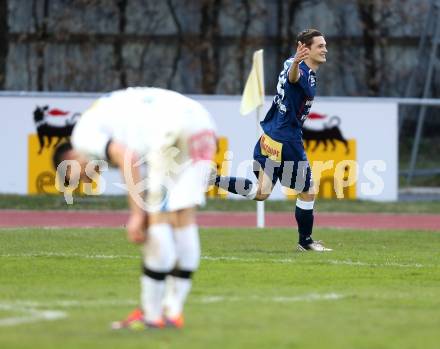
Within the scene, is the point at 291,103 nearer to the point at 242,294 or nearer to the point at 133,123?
the point at 242,294

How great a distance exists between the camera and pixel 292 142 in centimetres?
1313

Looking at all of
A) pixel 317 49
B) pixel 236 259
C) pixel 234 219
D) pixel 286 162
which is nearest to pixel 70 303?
pixel 236 259

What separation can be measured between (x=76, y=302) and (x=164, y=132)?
5.58 ft

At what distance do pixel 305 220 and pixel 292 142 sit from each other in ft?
2.72

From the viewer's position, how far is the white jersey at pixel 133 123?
737 cm

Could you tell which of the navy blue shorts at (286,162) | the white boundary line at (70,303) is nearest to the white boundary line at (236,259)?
the navy blue shorts at (286,162)

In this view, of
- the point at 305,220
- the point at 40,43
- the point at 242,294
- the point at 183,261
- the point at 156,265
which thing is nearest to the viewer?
the point at 156,265

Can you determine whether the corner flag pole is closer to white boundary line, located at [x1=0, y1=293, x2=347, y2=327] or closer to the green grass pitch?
the green grass pitch

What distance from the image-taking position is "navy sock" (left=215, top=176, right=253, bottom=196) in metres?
13.3

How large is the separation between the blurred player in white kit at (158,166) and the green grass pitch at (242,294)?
→ 0.84ft

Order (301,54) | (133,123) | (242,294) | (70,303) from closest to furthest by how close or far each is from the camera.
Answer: (133,123) → (70,303) → (242,294) → (301,54)

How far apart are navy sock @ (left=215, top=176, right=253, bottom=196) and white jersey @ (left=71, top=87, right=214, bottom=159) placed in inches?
224

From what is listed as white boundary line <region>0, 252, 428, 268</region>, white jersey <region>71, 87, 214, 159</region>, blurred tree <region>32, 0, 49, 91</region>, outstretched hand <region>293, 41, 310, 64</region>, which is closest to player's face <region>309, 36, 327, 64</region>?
outstretched hand <region>293, 41, 310, 64</region>

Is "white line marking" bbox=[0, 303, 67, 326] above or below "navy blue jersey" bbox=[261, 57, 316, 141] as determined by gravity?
below
